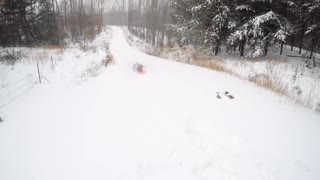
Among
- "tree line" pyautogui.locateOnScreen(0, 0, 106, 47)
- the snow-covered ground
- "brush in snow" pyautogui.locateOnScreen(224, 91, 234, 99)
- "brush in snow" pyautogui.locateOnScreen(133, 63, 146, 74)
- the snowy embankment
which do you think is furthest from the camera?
"tree line" pyautogui.locateOnScreen(0, 0, 106, 47)

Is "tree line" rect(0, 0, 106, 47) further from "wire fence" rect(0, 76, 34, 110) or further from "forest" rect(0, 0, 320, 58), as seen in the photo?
"wire fence" rect(0, 76, 34, 110)

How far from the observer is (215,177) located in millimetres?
2982

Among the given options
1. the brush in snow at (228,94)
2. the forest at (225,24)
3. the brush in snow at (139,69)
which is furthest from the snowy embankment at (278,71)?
the brush in snow at (139,69)

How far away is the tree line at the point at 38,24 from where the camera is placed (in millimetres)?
19844

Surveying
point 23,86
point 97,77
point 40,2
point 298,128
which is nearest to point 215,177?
point 298,128

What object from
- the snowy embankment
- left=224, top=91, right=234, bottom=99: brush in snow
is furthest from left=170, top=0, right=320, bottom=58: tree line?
left=224, top=91, right=234, bottom=99: brush in snow

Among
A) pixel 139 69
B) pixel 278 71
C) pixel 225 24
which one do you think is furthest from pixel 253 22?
pixel 139 69

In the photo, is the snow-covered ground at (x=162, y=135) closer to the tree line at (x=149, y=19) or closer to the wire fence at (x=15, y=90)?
the wire fence at (x=15, y=90)

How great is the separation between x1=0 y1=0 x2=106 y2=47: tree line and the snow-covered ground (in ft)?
52.9

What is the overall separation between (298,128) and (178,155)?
2.18 m

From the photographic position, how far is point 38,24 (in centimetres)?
2361

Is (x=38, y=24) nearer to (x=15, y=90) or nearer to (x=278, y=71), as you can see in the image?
(x=15, y=90)

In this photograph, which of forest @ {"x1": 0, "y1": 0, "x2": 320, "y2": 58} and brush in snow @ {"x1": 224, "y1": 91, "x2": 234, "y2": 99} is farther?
forest @ {"x1": 0, "y1": 0, "x2": 320, "y2": 58}

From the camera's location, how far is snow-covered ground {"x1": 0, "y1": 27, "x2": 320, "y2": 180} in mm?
3166
